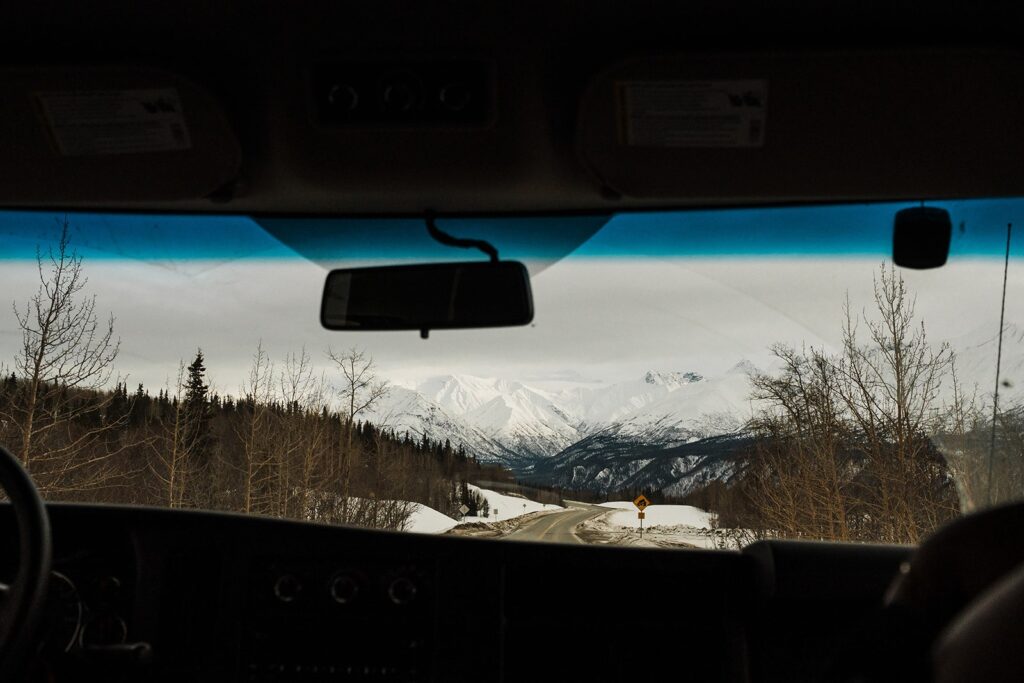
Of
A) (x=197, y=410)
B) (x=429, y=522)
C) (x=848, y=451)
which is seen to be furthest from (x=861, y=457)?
(x=197, y=410)

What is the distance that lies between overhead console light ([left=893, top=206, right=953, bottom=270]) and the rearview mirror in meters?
1.29

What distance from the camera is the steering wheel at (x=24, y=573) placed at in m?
2.27

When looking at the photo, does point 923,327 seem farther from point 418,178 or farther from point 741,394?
point 418,178

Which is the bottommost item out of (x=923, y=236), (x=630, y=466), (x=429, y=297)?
(x=630, y=466)

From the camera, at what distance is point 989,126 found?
289cm

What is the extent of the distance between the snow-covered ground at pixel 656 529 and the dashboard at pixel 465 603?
147 millimetres

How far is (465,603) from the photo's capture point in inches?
137

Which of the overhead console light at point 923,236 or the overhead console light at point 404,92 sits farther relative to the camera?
the overhead console light at point 923,236

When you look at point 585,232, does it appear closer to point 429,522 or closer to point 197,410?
point 429,522

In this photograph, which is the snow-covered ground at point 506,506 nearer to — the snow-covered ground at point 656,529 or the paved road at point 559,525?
the paved road at point 559,525

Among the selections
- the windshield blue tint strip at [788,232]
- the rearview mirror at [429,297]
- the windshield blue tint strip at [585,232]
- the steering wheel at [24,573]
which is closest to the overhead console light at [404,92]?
the rearview mirror at [429,297]

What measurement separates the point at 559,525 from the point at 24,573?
2.01 m

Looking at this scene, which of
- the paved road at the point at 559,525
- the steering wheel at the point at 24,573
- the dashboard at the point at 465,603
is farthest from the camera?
the paved road at the point at 559,525

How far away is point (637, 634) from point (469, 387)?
1545 mm
